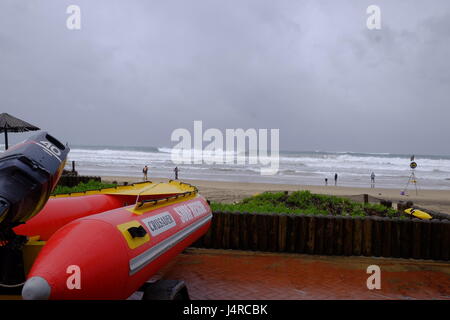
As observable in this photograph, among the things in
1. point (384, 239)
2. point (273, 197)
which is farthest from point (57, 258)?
point (273, 197)

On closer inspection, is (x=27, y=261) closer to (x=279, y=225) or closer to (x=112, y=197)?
(x=112, y=197)

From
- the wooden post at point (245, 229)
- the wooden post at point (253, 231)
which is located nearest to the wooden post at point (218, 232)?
the wooden post at point (245, 229)

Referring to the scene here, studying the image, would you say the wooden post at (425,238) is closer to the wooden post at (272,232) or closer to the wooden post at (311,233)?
the wooden post at (311,233)

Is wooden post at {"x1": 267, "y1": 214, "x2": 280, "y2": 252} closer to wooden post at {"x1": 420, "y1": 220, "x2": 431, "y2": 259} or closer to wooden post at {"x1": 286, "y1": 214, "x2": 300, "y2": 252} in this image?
wooden post at {"x1": 286, "y1": 214, "x2": 300, "y2": 252}

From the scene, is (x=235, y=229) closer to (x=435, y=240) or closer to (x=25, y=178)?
(x=435, y=240)

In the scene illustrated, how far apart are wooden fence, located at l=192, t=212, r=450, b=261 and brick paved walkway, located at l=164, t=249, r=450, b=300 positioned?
21 centimetres

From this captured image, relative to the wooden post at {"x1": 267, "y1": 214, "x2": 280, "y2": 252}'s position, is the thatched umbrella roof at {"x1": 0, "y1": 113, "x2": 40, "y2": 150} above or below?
above

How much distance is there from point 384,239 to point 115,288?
588 centimetres

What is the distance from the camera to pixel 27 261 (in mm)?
3109

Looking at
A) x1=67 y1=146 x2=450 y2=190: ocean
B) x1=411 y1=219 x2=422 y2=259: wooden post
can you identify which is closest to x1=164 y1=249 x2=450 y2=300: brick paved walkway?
x1=411 y1=219 x2=422 y2=259: wooden post

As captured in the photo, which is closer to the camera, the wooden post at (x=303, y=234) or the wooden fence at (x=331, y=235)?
the wooden fence at (x=331, y=235)

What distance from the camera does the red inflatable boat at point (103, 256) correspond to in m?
2.58

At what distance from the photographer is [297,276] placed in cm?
592

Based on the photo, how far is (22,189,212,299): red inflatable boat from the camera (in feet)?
8.45
